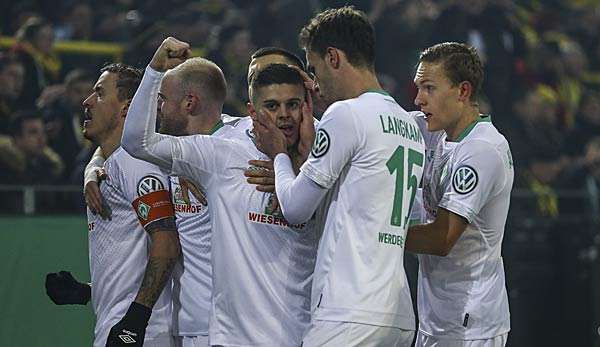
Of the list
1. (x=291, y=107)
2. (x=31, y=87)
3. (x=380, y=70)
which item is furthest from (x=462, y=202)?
(x=380, y=70)

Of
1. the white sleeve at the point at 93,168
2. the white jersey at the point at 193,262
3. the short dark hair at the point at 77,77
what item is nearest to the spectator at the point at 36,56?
the short dark hair at the point at 77,77

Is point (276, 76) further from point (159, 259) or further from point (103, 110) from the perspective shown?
point (103, 110)

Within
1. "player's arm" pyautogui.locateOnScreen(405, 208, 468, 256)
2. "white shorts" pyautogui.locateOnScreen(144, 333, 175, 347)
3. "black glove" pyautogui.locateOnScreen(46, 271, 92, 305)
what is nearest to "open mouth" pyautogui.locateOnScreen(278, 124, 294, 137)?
"player's arm" pyautogui.locateOnScreen(405, 208, 468, 256)

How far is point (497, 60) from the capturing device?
1122 cm

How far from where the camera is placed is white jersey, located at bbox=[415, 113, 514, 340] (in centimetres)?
474

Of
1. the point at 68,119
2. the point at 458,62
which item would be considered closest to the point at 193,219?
the point at 458,62

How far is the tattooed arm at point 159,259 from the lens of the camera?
4594mm

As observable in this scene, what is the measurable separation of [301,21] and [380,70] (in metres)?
0.91

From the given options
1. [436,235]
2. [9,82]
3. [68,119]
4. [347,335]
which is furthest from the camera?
[68,119]

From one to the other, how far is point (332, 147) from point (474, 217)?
1.06 metres

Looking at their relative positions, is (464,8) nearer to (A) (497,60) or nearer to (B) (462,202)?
(A) (497,60)

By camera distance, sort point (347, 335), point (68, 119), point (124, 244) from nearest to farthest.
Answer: point (347, 335) → point (124, 244) → point (68, 119)

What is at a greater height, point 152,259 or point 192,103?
point 192,103

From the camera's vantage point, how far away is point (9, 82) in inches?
326
